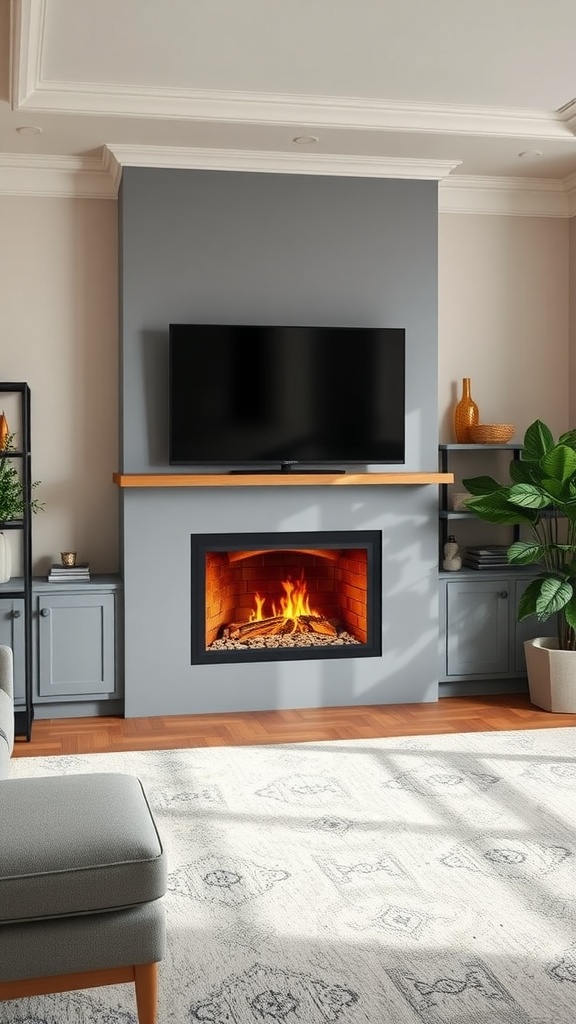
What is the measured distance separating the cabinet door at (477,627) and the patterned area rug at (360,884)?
92cm

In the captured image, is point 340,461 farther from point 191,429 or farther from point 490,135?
point 490,135

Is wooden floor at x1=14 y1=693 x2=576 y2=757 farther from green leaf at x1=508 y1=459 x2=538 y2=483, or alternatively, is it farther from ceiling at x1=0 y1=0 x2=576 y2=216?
ceiling at x1=0 y1=0 x2=576 y2=216

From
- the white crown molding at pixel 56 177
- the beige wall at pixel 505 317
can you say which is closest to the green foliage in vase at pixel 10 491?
the white crown molding at pixel 56 177

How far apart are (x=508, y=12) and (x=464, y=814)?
9.45 feet

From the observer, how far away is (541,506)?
16.0ft

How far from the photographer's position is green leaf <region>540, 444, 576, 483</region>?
15.7 ft

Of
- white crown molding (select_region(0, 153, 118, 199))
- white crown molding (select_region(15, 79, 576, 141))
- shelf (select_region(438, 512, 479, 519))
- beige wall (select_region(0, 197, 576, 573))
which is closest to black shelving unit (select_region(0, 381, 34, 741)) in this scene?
beige wall (select_region(0, 197, 576, 573))

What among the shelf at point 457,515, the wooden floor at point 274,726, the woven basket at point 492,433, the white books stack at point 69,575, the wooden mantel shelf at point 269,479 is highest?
the woven basket at point 492,433

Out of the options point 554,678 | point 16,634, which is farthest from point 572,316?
point 16,634

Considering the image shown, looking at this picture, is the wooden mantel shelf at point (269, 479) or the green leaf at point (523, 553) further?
the green leaf at point (523, 553)

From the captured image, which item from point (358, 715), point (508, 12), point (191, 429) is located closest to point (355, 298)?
point (191, 429)

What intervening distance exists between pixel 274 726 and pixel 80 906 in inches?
109

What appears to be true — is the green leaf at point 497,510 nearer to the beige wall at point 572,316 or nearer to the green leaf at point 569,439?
the green leaf at point 569,439

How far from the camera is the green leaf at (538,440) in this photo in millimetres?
5016
